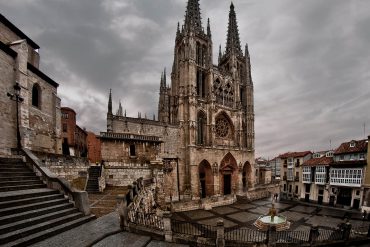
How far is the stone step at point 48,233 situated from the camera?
5590 mm

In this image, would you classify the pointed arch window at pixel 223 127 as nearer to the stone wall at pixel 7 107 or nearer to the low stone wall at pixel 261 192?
the low stone wall at pixel 261 192

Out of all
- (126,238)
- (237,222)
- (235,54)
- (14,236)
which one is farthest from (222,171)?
(14,236)

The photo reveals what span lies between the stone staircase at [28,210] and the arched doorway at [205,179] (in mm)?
24865

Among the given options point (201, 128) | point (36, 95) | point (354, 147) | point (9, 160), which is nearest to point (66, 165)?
point (9, 160)

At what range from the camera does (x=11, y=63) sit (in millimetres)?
12789

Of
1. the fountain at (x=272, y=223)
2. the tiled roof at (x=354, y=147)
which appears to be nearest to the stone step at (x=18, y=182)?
the fountain at (x=272, y=223)

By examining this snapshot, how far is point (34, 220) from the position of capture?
6594mm

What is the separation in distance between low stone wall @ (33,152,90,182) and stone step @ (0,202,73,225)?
5.16 metres

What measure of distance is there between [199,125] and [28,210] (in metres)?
27.0

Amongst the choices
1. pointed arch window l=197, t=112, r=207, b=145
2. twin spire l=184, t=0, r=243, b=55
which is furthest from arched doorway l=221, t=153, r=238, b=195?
twin spire l=184, t=0, r=243, b=55

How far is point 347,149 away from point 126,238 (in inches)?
1319

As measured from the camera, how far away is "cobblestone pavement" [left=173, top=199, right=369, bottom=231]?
759 inches

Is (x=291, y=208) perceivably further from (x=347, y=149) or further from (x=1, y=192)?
(x=1, y=192)

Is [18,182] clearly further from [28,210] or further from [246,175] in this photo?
[246,175]
